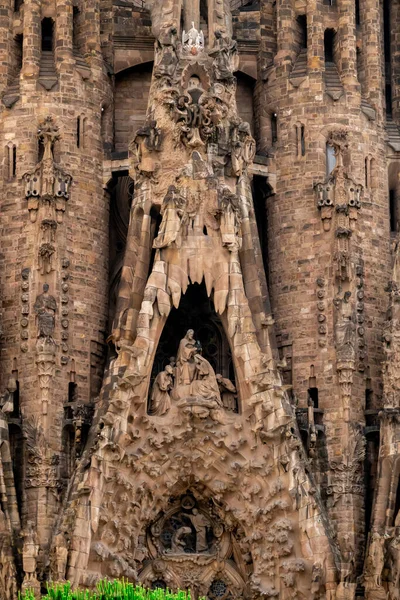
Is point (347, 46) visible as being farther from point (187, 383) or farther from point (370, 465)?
point (370, 465)

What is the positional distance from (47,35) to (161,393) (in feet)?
26.5

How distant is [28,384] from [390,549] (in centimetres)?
743

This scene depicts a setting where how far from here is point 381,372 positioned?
46.3 m

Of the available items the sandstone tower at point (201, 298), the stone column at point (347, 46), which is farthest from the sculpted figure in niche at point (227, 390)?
the stone column at point (347, 46)

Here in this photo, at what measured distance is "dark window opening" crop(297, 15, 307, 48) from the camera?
48844mm

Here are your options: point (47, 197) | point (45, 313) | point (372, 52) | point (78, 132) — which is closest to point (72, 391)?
point (45, 313)

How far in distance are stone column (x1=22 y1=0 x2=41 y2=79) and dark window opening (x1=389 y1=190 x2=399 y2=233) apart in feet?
24.6

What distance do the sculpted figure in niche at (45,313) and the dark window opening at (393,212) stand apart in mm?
7202

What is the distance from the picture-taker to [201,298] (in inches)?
1829

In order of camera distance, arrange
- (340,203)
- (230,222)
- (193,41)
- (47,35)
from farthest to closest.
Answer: (47,35), (340,203), (193,41), (230,222)

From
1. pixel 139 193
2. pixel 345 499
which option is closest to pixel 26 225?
pixel 139 193

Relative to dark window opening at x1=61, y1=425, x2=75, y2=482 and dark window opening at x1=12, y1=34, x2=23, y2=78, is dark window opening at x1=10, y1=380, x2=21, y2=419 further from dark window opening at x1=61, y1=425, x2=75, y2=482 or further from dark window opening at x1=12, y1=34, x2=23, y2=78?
dark window opening at x1=12, y1=34, x2=23, y2=78

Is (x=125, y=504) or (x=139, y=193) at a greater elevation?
(x=139, y=193)

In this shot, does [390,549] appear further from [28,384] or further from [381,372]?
[28,384]
